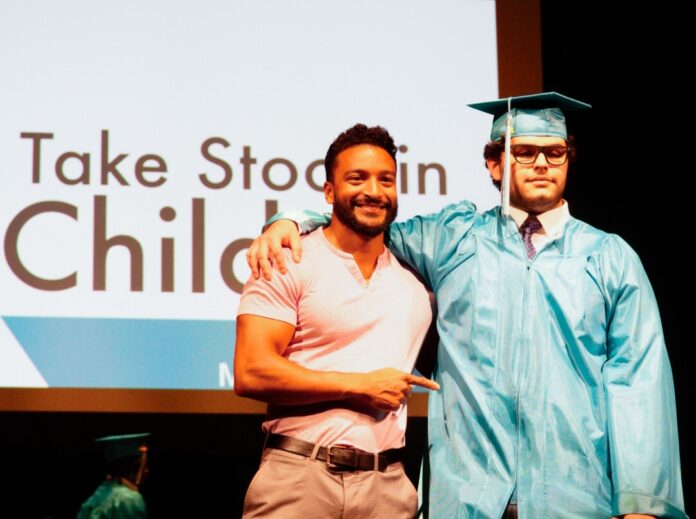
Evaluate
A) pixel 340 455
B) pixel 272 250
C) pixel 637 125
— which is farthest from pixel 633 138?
pixel 340 455

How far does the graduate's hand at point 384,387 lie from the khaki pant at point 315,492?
162 millimetres

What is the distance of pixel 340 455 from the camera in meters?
2.27

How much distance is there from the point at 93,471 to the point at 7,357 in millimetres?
1728

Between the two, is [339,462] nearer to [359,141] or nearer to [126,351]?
[359,141]

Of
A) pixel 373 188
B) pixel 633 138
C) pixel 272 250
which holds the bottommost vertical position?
pixel 272 250

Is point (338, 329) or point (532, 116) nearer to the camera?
point (338, 329)

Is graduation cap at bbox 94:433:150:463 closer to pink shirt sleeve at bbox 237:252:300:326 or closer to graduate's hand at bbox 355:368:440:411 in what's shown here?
pink shirt sleeve at bbox 237:252:300:326

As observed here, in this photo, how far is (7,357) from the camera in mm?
3451

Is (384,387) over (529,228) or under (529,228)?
under

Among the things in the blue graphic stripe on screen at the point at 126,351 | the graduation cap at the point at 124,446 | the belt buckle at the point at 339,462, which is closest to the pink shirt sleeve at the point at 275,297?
the belt buckle at the point at 339,462

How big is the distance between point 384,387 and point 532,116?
0.80m

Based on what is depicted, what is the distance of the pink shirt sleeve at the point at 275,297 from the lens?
2.33 metres

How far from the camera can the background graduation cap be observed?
2.57m

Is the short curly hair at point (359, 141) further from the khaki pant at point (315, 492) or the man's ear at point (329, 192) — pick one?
the khaki pant at point (315, 492)
